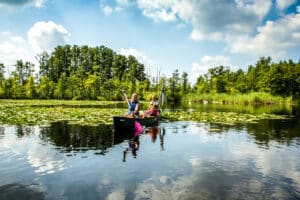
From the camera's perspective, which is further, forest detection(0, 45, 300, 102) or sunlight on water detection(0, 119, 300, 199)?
forest detection(0, 45, 300, 102)

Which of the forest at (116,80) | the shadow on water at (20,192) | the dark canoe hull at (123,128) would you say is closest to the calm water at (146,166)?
the shadow on water at (20,192)

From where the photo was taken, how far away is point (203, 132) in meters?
15.6

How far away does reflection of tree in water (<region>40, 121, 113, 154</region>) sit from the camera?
1113 centimetres

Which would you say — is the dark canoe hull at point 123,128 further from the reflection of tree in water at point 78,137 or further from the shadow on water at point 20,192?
the shadow on water at point 20,192

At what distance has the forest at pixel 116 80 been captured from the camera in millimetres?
58091

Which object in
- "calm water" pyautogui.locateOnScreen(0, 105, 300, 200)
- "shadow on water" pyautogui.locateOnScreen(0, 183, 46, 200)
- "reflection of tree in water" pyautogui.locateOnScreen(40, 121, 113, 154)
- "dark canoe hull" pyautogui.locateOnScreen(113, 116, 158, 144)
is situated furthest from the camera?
"dark canoe hull" pyautogui.locateOnScreen(113, 116, 158, 144)

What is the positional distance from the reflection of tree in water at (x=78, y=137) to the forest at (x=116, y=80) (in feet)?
154

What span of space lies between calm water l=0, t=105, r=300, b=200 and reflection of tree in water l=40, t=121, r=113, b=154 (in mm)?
36

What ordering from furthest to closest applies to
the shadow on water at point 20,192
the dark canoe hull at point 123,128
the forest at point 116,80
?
the forest at point 116,80 → the dark canoe hull at point 123,128 → the shadow on water at point 20,192

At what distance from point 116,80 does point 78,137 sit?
62.6 m

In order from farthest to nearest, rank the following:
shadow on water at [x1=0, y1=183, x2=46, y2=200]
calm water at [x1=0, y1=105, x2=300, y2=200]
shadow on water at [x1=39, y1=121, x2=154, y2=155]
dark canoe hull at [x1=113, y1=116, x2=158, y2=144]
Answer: dark canoe hull at [x1=113, y1=116, x2=158, y2=144] → shadow on water at [x1=39, y1=121, x2=154, y2=155] → calm water at [x1=0, y1=105, x2=300, y2=200] → shadow on water at [x1=0, y1=183, x2=46, y2=200]

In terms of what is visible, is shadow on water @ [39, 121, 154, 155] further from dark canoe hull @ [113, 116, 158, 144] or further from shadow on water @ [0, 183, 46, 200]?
shadow on water @ [0, 183, 46, 200]

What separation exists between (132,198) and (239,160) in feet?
15.4

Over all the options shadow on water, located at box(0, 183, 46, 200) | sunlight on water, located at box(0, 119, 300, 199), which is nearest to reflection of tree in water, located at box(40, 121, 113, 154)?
sunlight on water, located at box(0, 119, 300, 199)
